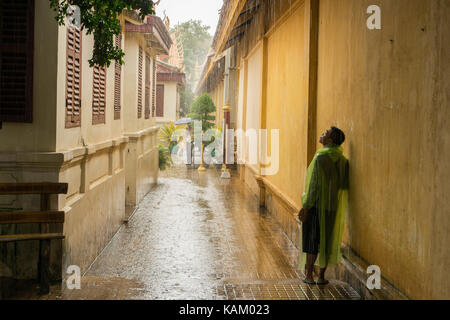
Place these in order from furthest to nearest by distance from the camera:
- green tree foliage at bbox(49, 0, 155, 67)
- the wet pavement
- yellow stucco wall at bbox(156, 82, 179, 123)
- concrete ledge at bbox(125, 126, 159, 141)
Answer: yellow stucco wall at bbox(156, 82, 179, 123)
concrete ledge at bbox(125, 126, 159, 141)
the wet pavement
green tree foliage at bbox(49, 0, 155, 67)

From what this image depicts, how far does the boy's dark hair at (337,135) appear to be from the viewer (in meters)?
6.15

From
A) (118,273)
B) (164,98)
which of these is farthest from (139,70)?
(164,98)

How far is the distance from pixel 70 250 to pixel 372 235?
11.7 ft

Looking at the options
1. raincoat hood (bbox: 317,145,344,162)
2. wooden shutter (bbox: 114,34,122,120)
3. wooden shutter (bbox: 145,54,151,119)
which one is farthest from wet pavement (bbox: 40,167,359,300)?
wooden shutter (bbox: 145,54,151,119)

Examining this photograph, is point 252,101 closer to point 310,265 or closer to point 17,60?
point 310,265

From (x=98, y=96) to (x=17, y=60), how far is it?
9.19 feet

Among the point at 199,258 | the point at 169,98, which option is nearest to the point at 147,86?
the point at 199,258

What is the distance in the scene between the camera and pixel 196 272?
23.6ft

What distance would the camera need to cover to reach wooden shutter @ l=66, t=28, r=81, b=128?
673 cm

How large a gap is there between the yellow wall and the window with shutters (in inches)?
130

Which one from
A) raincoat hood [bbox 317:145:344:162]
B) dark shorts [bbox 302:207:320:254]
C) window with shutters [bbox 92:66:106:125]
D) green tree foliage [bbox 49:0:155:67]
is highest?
green tree foliage [bbox 49:0:155:67]

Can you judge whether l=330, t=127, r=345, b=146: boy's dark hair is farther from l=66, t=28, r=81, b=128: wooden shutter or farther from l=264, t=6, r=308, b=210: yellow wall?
l=66, t=28, r=81, b=128: wooden shutter
